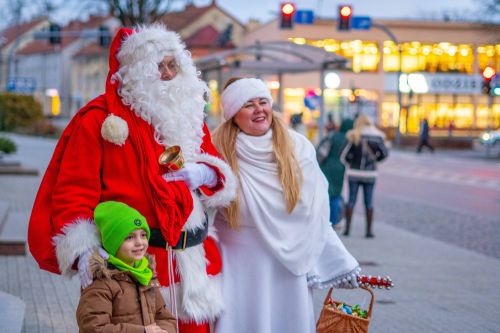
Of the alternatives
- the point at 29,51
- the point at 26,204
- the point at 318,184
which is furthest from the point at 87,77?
the point at 318,184

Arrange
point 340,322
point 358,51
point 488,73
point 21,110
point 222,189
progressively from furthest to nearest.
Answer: point 358,51 → point 21,110 → point 488,73 → point 340,322 → point 222,189

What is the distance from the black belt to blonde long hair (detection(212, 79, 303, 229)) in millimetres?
249

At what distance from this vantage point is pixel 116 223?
Result: 3.92 metres

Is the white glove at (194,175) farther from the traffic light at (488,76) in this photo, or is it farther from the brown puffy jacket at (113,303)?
the traffic light at (488,76)

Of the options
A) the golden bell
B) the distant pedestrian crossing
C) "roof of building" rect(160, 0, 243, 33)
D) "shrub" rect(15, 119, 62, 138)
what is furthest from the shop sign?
the golden bell

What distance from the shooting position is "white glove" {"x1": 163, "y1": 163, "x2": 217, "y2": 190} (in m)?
4.30

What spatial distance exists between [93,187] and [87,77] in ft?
278

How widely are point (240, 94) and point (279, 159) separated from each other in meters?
0.44

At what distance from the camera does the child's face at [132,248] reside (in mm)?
3891

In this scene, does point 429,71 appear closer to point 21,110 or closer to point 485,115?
point 485,115

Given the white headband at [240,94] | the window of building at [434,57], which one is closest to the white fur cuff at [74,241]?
the white headband at [240,94]

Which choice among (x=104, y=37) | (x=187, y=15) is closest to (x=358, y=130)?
(x=104, y=37)

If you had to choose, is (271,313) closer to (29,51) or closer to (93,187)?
(93,187)

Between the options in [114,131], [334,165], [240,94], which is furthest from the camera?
[334,165]
